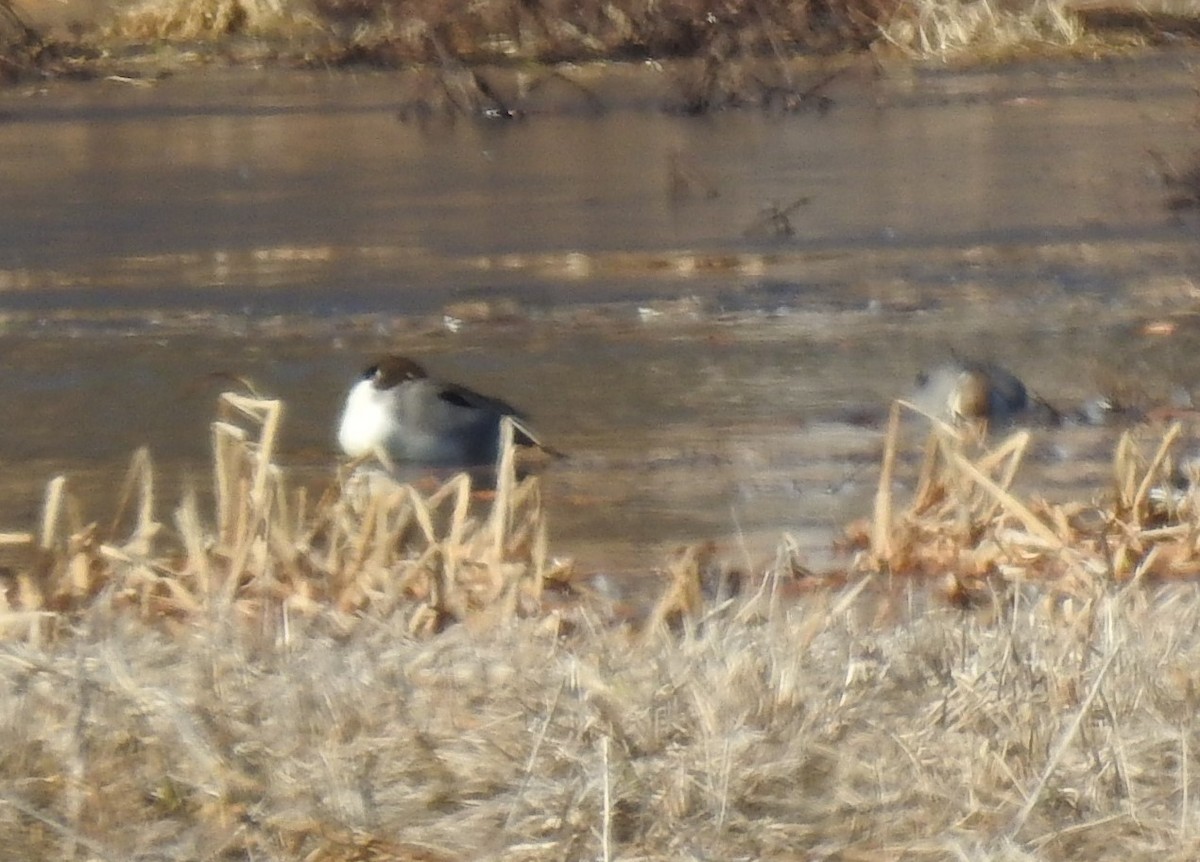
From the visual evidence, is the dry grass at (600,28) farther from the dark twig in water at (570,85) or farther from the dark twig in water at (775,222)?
the dark twig in water at (775,222)

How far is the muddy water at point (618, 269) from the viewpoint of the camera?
6711 millimetres

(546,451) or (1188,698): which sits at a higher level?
(1188,698)

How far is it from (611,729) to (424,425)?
112 inches

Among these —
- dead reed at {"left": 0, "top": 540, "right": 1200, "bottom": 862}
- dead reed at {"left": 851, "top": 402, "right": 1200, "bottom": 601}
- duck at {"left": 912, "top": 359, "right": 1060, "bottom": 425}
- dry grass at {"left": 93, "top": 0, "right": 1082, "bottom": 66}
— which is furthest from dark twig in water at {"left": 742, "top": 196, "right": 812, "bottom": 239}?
dead reed at {"left": 0, "top": 540, "right": 1200, "bottom": 862}

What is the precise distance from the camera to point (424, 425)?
635cm

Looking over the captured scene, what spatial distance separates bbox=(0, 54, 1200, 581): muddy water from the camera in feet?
22.0

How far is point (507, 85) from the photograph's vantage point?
15977mm

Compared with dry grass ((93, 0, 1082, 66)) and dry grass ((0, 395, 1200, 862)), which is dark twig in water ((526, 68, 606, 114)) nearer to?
dry grass ((93, 0, 1082, 66))

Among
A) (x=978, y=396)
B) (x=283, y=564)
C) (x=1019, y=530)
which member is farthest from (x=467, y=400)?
(x=1019, y=530)

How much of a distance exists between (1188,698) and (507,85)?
498 inches

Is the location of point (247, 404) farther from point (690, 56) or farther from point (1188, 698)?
point (690, 56)

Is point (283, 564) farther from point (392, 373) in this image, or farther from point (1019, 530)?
point (392, 373)

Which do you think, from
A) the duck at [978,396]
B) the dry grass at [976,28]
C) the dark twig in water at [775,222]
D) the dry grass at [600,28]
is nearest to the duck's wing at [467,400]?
the duck at [978,396]

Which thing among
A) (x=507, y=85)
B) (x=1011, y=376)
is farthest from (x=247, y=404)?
(x=507, y=85)
